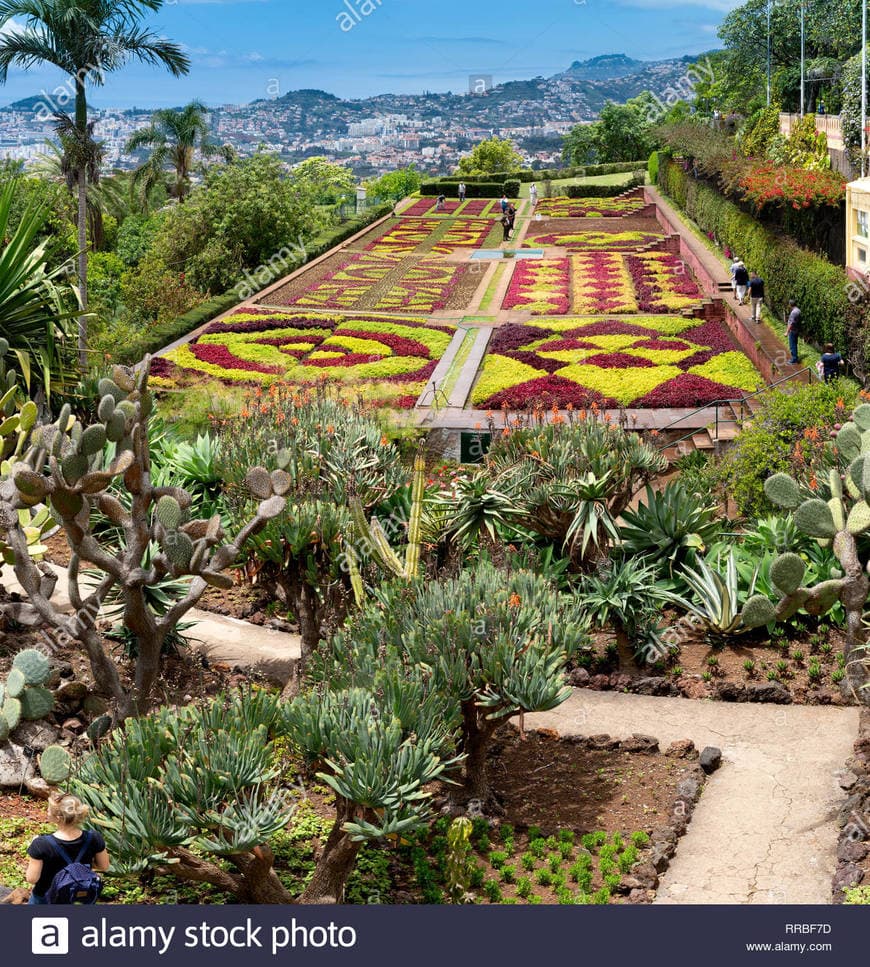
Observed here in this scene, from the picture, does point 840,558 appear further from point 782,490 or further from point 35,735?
point 35,735

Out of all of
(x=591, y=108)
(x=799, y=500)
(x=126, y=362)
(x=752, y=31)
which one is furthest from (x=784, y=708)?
(x=591, y=108)

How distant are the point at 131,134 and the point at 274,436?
4953 centimetres

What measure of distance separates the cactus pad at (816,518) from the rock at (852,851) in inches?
116

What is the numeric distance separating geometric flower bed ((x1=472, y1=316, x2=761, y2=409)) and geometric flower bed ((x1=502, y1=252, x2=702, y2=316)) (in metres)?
1.64

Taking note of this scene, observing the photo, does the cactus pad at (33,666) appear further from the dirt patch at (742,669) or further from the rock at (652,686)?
the rock at (652,686)

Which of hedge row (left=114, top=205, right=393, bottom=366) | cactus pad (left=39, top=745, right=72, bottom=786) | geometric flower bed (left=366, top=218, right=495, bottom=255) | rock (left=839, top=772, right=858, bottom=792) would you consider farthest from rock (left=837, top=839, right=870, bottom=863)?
geometric flower bed (left=366, top=218, right=495, bottom=255)

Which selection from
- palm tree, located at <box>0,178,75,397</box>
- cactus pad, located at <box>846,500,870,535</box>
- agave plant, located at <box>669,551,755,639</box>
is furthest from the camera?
palm tree, located at <box>0,178,75,397</box>

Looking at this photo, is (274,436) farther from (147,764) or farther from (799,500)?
(147,764)

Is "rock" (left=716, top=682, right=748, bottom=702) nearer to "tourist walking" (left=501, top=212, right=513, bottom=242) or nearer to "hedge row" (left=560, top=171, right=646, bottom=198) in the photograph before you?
"tourist walking" (left=501, top=212, right=513, bottom=242)

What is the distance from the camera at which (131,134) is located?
194ft

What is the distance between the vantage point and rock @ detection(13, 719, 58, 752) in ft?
32.7

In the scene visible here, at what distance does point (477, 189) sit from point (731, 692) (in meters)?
52.4

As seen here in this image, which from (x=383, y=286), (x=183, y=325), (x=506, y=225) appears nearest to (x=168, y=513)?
(x=183, y=325)

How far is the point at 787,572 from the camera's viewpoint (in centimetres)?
984
